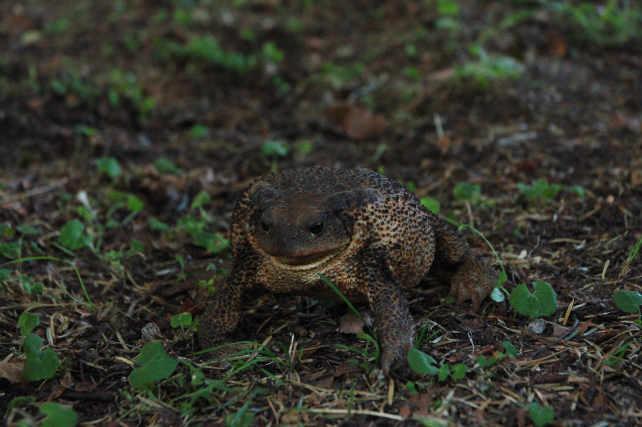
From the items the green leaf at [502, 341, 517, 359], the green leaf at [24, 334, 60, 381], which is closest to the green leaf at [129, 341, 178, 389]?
the green leaf at [24, 334, 60, 381]

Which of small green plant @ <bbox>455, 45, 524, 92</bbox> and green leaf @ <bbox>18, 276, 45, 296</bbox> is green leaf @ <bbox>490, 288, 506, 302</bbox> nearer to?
green leaf @ <bbox>18, 276, 45, 296</bbox>

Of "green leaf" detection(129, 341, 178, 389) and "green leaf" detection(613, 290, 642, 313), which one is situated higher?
"green leaf" detection(613, 290, 642, 313)

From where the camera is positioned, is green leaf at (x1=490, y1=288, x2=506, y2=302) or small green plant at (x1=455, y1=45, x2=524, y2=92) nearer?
green leaf at (x1=490, y1=288, x2=506, y2=302)

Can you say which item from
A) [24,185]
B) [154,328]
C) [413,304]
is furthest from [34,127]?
[413,304]

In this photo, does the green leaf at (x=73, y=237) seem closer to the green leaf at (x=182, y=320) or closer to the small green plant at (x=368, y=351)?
the green leaf at (x=182, y=320)

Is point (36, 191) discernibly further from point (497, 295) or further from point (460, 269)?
point (497, 295)

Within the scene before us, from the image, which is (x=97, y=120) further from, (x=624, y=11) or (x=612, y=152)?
(x=624, y=11)
